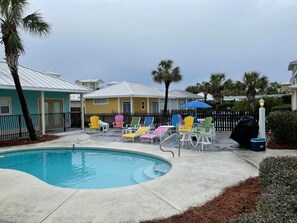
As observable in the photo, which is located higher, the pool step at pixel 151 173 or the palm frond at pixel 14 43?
the palm frond at pixel 14 43

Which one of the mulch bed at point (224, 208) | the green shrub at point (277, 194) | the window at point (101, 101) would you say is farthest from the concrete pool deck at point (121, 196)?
the window at point (101, 101)

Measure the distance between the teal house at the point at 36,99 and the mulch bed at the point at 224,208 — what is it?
13.5 metres

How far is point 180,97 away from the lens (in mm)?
36844

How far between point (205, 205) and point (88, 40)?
19.7 m

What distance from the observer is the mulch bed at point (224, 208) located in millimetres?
3982

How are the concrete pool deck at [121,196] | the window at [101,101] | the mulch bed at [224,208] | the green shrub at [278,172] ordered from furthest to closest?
1. the window at [101,101]
2. the green shrub at [278,172]
3. the concrete pool deck at [121,196]
4. the mulch bed at [224,208]

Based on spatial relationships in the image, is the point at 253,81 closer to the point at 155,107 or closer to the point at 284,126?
the point at 155,107

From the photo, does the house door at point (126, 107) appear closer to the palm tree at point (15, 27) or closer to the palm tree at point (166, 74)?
the palm tree at point (166, 74)

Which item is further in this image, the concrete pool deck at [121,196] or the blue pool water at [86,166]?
the blue pool water at [86,166]

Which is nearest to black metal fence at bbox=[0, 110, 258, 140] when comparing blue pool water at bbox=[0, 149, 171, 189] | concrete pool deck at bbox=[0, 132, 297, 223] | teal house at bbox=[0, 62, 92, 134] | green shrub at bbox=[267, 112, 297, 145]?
teal house at bbox=[0, 62, 92, 134]

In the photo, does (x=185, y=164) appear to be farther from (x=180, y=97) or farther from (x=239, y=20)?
(x=180, y=97)

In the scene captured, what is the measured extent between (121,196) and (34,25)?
433 inches

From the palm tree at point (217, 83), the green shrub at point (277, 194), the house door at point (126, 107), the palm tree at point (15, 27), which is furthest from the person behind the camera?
the palm tree at point (217, 83)

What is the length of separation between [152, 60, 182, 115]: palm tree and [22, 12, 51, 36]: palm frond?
56.5 ft
